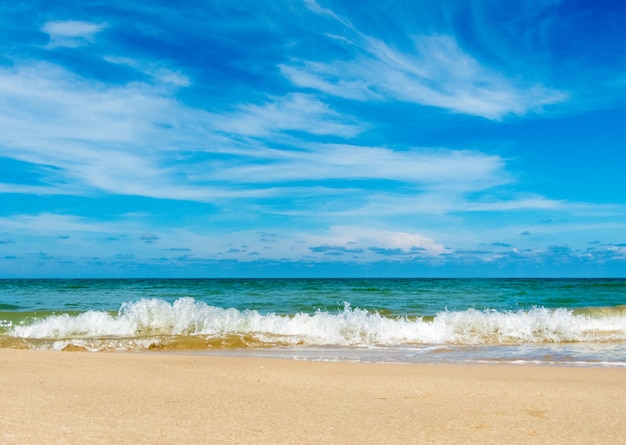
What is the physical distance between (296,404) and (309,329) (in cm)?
899

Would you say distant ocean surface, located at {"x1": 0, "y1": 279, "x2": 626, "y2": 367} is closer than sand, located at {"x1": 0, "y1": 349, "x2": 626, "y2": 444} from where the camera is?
No

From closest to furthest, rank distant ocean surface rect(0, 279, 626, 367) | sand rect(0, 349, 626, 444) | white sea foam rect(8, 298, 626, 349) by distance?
sand rect(0, 349, 626, 444), distant ocean surface rect(0, 279, 626, 367), white sea foam rect(8, 298, 626, 349)

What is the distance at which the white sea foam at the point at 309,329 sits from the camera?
40.6 ft

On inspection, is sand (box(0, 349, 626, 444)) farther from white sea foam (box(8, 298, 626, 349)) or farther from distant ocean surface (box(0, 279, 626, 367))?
white sea foam (box(8, 298, 626, 349))

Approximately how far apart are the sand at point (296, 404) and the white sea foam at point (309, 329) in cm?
480

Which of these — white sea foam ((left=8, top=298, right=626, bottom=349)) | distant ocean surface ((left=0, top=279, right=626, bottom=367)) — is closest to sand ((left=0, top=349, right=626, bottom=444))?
distant ocean surface ((left=0, top=279, right=626, bottom=367))

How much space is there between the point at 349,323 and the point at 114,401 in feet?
31.0

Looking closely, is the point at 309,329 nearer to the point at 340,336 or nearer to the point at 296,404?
the point at 340,336

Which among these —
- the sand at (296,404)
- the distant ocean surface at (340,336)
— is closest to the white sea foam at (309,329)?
the distant ocean surface at (340,336)

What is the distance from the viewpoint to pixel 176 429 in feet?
12.8

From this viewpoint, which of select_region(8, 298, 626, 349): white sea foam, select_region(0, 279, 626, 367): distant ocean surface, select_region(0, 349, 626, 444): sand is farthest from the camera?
select_region(8, 298, 626, 349): white sea foam

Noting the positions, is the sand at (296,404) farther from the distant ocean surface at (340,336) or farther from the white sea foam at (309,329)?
the white sea foam at (309,329)

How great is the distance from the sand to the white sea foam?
4.80m

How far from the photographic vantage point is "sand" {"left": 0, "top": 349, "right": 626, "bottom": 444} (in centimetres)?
Answer: 379
